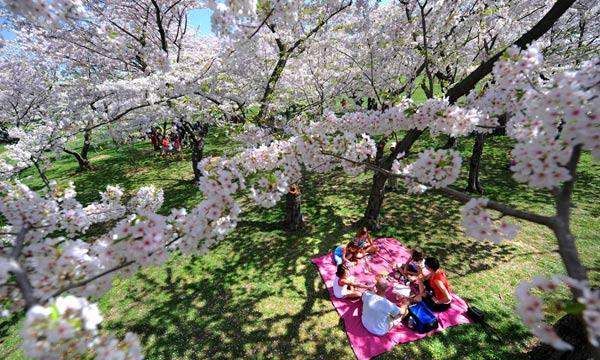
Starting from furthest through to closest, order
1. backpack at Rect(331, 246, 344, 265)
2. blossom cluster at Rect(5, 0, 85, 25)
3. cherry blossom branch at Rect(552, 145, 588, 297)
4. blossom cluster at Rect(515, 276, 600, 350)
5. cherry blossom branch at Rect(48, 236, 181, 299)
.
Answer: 1. backpack at Rect(331, 246, 344, 265)
2. blossom cluster at Rect(5, 0, 85, 25)
3. cherry blossom branch at Rect(48, 236, 181, 299)
4. cherry blossom branch at Rect(552, 145, 588, 297)
5. blossom cluster at Rect(515, 276, 600, 350)

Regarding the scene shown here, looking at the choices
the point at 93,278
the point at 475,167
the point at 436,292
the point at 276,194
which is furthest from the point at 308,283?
the point at 475,167

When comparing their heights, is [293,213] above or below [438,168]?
below

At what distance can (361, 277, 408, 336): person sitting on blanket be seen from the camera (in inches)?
259

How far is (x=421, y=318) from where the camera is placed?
6652 millimetres

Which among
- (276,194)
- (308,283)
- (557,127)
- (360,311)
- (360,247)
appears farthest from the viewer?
(360,247)

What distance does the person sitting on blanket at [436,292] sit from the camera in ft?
22.7

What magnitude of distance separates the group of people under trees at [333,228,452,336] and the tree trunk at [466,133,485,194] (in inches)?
223

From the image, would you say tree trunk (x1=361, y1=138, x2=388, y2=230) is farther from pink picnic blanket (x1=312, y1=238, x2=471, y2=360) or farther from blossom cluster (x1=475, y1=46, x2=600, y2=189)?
blossom cluster (x1=475, y1=46, x2=600, y2=189)

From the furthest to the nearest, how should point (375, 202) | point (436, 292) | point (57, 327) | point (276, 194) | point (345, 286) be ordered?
1. point (375, 202)
2. point (345, 286)
3. point (436, 292)
4. point (276, 194)
5. point (57, 327)

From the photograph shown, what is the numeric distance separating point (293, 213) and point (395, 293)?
4.19 m

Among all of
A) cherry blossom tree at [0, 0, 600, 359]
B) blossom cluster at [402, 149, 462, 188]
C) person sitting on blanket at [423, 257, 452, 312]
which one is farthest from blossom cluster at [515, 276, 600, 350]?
person sitting on blanket at [423, 257, 452, 312]

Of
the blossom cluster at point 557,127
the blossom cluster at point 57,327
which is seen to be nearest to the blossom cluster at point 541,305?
the blossom cluster at point 557,127

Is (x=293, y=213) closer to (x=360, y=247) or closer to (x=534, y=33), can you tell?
(x=360, y=247)

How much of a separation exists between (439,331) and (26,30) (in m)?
18.4
